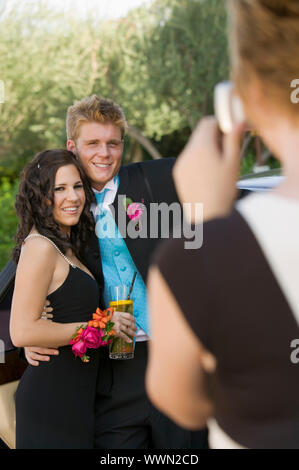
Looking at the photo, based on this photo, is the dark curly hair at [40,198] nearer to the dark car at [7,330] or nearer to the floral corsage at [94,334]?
the dark car at [7,330]

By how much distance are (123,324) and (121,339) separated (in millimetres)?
91

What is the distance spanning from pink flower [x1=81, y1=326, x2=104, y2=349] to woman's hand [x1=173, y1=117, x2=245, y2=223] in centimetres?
143

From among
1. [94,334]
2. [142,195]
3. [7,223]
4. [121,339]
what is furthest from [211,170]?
[7,223]

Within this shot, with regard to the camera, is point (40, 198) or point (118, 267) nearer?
point (40, 198)

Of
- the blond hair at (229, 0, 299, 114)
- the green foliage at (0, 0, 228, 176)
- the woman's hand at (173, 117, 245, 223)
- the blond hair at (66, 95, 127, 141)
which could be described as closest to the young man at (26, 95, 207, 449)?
the blond hair at (66, 95, 127, 141)

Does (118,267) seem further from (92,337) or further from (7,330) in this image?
(7,330)

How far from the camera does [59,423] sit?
239cm

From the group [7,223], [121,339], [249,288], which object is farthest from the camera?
[7,223]

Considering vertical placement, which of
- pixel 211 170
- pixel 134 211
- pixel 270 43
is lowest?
pixel 134 211

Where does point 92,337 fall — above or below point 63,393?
above

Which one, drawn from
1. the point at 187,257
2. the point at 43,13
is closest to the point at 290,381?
the point at 187,257

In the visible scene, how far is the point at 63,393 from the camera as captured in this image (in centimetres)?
240

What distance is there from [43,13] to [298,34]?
19.6m

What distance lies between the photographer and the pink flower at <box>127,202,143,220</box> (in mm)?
2613
